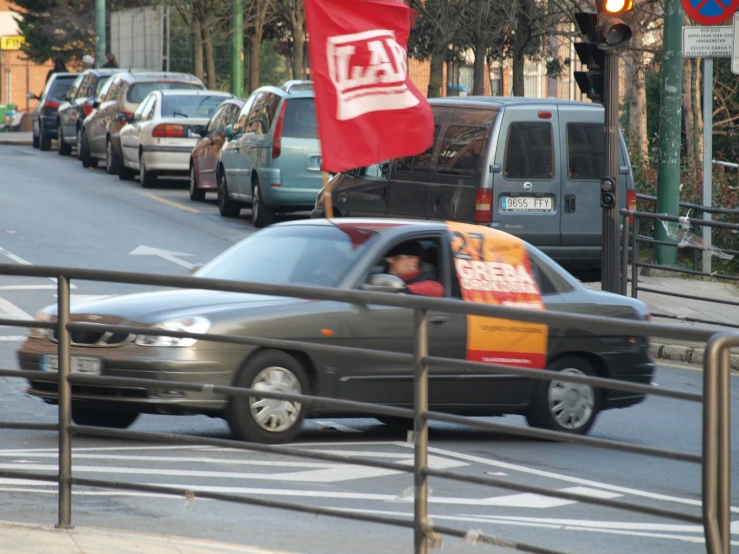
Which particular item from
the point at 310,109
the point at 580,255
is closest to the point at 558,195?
the point at 580,255

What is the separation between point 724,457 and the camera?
3.88m

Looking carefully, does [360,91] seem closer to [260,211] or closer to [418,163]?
[418,163]

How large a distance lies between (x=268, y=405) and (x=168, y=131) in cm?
1828

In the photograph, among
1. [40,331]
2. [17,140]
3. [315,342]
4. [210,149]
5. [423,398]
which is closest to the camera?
[423,398]

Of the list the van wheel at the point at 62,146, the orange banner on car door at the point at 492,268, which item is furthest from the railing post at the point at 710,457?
the van wheel at the point at 62,146

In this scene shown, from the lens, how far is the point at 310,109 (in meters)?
19.8

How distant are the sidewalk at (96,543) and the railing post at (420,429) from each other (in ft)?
2.10

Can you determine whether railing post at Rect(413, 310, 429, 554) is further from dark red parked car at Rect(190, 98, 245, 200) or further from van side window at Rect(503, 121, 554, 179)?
dark red parked car at Rect(190, 98, 245, 200)

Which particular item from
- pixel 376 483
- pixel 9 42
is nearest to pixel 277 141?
pixel 376 483

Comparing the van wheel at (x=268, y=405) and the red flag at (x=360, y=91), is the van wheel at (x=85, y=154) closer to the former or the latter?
the red flag at (x=360, y=91)

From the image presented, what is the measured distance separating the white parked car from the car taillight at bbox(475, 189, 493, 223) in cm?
1036

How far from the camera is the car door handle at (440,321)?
506cm

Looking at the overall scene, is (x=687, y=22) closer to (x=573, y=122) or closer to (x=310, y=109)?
(x=310, y=109)

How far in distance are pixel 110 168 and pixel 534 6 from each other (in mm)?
8916
